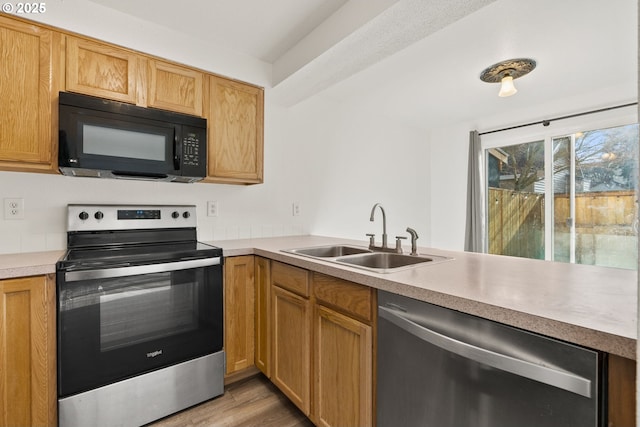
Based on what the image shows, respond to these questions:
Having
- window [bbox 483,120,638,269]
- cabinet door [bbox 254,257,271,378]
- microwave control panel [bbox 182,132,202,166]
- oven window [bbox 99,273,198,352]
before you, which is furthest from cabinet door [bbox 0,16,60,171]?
window [bbox 483,120,638,269]

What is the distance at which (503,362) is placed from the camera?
790mm

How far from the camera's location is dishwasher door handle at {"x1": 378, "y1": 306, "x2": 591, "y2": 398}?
68cm

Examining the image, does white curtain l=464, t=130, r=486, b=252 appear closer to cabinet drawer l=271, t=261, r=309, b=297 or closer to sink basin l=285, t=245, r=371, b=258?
sink basin l=285, t=245, r=371, b=258

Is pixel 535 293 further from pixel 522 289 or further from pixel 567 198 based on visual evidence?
pixel 567 198

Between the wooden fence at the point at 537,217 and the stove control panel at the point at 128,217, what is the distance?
11.4 feet

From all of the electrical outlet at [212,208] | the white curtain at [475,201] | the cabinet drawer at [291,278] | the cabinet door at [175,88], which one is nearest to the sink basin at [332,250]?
the cabinet drawer at [291,278]

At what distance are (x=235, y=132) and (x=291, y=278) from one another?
1.19m

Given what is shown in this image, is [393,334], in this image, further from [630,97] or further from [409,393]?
[630,97]

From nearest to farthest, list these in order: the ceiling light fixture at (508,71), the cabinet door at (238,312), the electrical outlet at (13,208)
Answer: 1. the electrical outlet at (13,208)
2. the cabinet door at (238,312)
3. the ceiling light fixture at (508,71)

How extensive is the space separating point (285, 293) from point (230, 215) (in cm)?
100

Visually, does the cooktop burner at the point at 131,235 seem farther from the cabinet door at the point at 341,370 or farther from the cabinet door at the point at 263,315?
the cabinet door at the point at 341,370

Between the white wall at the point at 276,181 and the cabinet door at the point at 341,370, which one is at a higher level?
the white wall at the point at 276,181

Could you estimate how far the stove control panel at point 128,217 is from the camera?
1821 mm

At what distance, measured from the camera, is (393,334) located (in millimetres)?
1124
